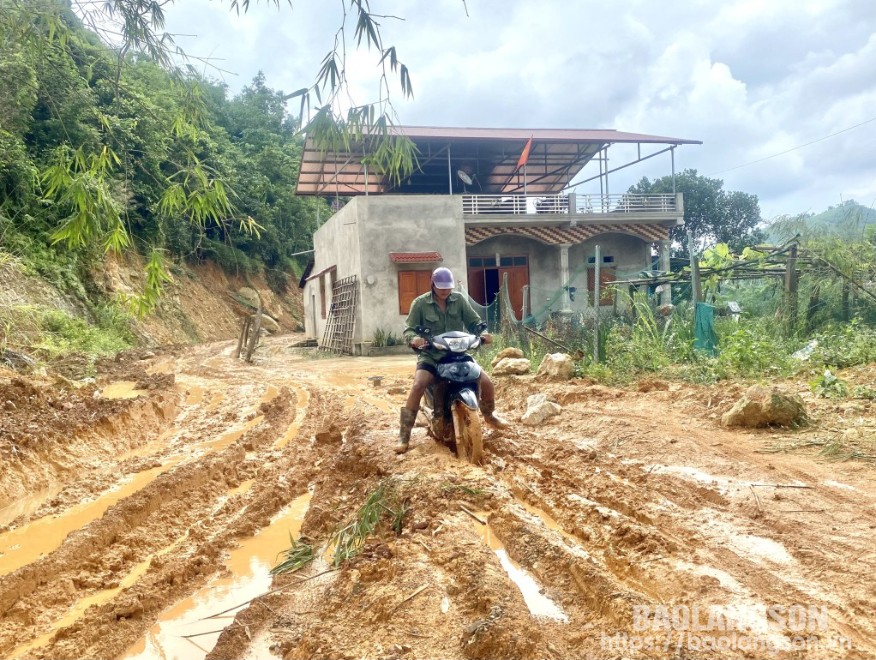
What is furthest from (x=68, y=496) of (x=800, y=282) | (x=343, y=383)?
(x=800, y=282)

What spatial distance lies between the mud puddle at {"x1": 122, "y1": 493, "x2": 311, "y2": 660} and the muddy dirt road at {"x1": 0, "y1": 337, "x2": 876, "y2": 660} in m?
0.01

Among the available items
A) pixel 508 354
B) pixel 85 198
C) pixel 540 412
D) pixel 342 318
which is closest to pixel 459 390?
pixel 540 412

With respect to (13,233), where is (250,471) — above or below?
below

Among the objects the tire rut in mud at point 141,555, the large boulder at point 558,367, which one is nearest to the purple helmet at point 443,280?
the tire rut in mud at point 141,555

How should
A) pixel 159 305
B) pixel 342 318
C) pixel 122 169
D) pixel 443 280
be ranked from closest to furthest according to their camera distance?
pixel 443 280, pixel 122 169, pixel 342 318, pixel 159 305

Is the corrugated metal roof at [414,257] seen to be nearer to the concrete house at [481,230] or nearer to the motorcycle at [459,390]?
the concrete house at [481,230]

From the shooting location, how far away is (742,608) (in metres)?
2.40

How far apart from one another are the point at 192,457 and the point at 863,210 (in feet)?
41.1

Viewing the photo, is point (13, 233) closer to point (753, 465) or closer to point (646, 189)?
point (753, 465)

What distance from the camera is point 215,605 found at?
10.3 ft

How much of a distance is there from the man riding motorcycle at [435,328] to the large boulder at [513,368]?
4969mm

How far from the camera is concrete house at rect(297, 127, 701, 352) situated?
19.0m

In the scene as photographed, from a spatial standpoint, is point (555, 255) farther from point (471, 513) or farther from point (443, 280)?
point (471, 513)

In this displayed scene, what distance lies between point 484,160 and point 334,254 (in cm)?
742
